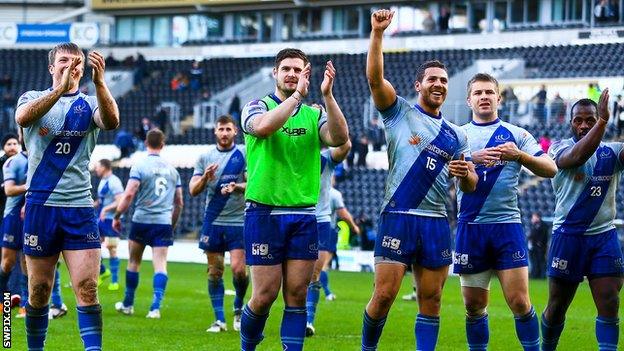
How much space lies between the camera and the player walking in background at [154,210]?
16.8 meters

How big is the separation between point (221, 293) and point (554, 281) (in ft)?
16.3

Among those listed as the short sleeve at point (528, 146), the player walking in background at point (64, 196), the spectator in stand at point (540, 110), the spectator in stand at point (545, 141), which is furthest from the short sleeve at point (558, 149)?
the spectator in stand at point (540, 110)

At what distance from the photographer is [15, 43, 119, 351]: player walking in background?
9852 millimetres

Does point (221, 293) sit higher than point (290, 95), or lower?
lower

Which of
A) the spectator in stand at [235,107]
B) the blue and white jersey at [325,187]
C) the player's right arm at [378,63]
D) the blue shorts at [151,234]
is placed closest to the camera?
the player's right arm at [378,63]

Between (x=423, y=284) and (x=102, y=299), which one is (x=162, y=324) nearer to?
(x=102, y=299)

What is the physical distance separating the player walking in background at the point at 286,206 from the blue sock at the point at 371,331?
1.80ft

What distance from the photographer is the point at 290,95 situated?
33.2 ft

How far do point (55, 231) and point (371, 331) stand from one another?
2.64 metres

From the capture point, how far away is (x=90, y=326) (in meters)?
9.83

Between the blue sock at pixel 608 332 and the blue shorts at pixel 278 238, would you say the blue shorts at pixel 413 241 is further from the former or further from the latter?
the blue sock at pixel 608 332

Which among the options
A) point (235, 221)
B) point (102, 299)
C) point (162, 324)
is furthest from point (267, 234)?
point (102, 299)

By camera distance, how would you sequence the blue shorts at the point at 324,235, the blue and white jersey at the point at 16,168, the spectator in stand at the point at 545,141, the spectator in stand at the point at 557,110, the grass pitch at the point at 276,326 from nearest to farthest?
the grass pitch at the point at 276,326 → the blue and white jersey at the point at 16,168 → the blue shorts at the point at 324,235 → the spectator in stand at the point at 545,141 → the spectator in stand at the point at 557,110

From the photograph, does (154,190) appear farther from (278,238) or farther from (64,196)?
(278,238)
